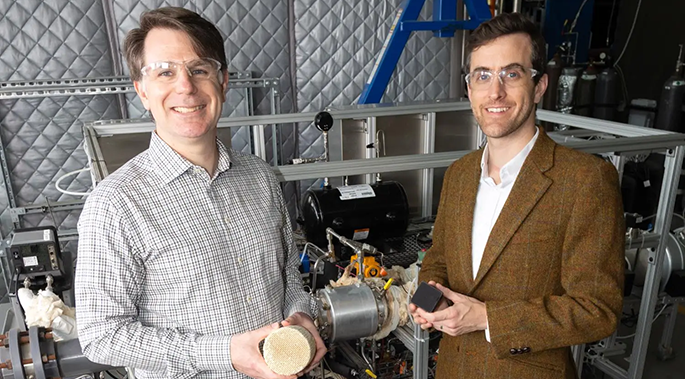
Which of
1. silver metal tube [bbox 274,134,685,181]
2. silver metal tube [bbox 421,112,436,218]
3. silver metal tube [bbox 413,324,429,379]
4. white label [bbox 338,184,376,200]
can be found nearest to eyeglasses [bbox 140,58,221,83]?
silver metal tube [bbox 274,134,685,181]

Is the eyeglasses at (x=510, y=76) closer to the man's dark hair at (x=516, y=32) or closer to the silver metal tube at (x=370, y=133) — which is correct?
the man's dark hair at (x=516, y=32)

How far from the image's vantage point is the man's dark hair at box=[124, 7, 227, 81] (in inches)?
35.1

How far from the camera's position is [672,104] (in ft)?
14.1

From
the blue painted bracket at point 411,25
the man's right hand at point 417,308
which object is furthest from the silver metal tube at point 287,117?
the man's right hand at point 417,308

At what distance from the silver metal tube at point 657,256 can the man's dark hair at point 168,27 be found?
1587 millimetres

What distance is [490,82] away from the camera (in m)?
1.06

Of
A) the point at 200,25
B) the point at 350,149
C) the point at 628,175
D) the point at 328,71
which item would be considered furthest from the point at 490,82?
the point at 328,71

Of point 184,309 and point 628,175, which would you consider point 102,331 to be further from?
point 628,175

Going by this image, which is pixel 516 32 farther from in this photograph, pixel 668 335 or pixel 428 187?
pixel 668 335

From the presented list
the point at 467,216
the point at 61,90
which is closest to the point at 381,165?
the point at 467,216

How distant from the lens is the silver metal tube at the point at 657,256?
5.60ft

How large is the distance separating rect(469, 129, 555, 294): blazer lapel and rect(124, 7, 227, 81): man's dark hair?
663mm

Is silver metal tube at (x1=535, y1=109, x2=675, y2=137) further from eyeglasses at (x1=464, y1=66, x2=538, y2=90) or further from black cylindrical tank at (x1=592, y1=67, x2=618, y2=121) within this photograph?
black cylindrical tank at (x1=592, y1=67, x2=618, y2=121)

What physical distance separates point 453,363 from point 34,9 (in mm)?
3171
